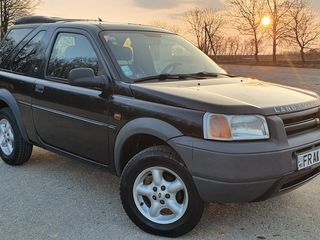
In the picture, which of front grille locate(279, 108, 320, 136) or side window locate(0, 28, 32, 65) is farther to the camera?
side window locate(0, 28, 32, 65)

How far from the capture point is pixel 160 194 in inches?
155

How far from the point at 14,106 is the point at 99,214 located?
6.85ft

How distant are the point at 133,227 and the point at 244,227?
38.3 inches

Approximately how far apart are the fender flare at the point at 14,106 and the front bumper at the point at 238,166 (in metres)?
2.61

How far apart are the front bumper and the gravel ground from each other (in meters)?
0.53

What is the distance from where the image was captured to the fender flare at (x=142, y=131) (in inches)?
148

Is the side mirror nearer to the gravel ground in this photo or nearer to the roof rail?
the gravel ground

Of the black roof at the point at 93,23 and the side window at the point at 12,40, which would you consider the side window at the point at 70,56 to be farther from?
the side window at the point at 12,40

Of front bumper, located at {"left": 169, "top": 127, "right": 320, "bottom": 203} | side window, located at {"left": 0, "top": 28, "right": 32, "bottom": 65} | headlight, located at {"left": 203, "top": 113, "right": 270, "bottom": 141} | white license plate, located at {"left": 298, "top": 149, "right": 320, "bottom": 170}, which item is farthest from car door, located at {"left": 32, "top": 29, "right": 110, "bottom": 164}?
white license plate, located at {"left": 298, "top": 149, "right": 320, "bottom": 170}

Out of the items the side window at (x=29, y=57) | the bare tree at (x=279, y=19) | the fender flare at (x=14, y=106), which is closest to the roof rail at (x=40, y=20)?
the side window at (x=29, y=57)

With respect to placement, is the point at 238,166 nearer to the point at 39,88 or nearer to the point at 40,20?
the point at 39,88

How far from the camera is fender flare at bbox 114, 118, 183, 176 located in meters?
3.75

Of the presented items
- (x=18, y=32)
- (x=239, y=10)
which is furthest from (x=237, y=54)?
(x=18, y=32)

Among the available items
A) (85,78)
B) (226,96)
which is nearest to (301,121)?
(226,96)
